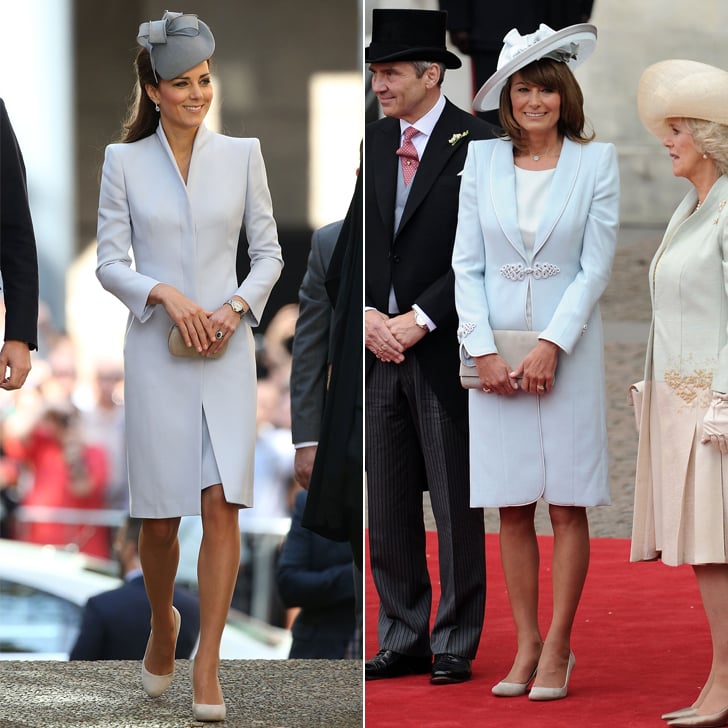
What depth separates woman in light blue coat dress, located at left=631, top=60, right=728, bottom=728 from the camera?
12.6 ft

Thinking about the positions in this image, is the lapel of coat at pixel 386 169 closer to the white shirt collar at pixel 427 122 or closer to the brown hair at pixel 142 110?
the white shirt collar at pixel 427 122

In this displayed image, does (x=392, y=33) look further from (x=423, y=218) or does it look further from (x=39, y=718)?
(x=39, y=718)

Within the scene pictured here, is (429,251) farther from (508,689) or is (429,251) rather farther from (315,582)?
(508,689)

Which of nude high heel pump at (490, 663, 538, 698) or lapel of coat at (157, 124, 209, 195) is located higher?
lapel of coat at (157, 124, 209, 195)

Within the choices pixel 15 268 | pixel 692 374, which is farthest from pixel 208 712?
pixel 692 374

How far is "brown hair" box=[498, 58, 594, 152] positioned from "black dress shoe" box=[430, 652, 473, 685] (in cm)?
146

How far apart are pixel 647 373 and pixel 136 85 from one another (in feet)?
5.00

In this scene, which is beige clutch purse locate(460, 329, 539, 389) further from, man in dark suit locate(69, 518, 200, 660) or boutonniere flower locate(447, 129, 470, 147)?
man in dark suit locate(69, 518, 200, 660)

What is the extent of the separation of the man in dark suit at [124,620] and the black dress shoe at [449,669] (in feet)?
2.28

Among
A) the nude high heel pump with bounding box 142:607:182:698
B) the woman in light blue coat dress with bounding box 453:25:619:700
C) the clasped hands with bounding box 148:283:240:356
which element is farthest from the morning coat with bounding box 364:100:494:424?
the nude high heel pump with bounding box 142:607:182:698

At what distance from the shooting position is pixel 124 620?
434 cm

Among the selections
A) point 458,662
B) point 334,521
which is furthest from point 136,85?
point 458,662

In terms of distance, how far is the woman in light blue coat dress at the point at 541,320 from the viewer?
4223 millimetres

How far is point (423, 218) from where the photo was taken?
4.55 meters
